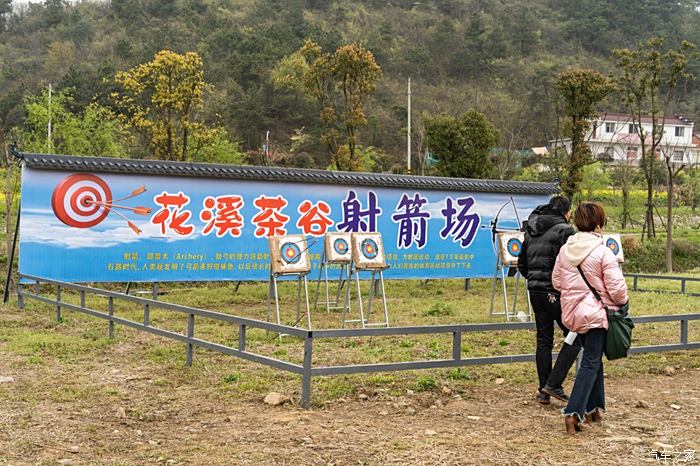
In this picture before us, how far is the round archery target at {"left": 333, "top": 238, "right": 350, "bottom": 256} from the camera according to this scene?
12.5m

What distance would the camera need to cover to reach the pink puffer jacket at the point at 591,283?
5.96m

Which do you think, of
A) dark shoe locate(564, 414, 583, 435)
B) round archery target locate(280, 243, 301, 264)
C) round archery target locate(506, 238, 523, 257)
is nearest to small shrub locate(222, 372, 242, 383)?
dark shoe locate(564, 414, 583, 435)

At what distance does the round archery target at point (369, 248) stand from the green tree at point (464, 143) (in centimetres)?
1815

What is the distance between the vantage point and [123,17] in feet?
262

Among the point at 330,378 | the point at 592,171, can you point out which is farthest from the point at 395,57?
the point at 330,378

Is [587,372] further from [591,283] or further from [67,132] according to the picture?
[67,132]

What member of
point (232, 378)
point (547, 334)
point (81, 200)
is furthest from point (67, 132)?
point (547, 334)

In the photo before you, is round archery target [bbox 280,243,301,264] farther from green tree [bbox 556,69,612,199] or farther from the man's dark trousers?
green tree [bbox 556,69,612,199]

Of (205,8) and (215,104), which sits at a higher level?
(205,8)

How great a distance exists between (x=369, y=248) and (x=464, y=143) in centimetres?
1861

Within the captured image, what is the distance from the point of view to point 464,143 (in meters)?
30.0

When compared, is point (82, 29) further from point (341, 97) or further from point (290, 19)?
point (341, 97)

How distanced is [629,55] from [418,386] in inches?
915

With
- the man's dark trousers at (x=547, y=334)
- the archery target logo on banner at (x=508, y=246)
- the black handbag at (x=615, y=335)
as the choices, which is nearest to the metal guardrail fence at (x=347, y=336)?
the man's dark trousers at (x=547, y=334)
